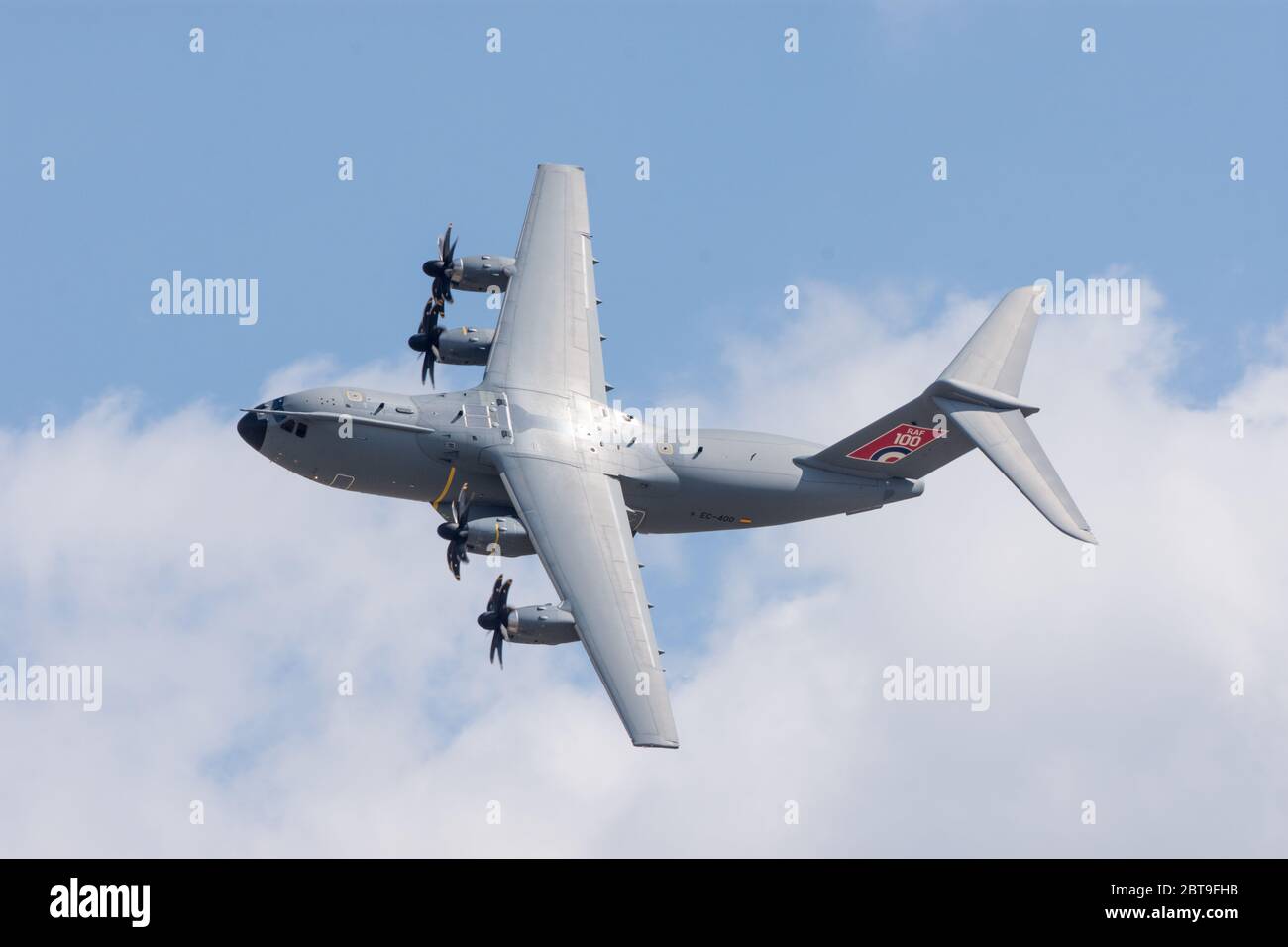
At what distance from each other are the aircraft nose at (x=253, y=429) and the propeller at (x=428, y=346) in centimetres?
688

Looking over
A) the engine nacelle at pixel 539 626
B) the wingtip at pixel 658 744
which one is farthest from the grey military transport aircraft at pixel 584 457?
the wingtip at pixel 658 744

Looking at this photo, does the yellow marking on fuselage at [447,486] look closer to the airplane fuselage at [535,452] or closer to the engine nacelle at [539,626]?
the airplane fuselage at [535,452]

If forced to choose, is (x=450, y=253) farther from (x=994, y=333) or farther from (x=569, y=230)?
(x=994, y=333)

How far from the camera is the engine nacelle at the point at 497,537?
5756 cm

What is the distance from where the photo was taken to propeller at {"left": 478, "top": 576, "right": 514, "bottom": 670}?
56188mm

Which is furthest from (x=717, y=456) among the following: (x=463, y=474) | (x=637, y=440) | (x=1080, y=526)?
(x=1080, y=526)

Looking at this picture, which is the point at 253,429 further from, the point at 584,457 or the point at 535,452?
the point at 584,457

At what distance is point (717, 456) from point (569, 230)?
10950 millimetres

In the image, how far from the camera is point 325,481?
5962cm

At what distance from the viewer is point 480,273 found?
6594 cm

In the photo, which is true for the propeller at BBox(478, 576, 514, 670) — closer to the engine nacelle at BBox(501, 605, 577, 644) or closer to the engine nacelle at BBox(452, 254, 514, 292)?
the engine nacelle at BBox(501, 605, 577, 644)

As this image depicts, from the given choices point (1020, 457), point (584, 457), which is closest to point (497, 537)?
point (584, 457)

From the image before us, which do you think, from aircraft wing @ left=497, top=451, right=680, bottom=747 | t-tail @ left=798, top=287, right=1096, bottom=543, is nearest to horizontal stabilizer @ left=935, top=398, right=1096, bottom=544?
t-tail @ left=798, top=287, right=1096, bottom=543

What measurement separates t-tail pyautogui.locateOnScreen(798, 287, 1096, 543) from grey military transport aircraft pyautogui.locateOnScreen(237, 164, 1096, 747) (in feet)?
0.17
